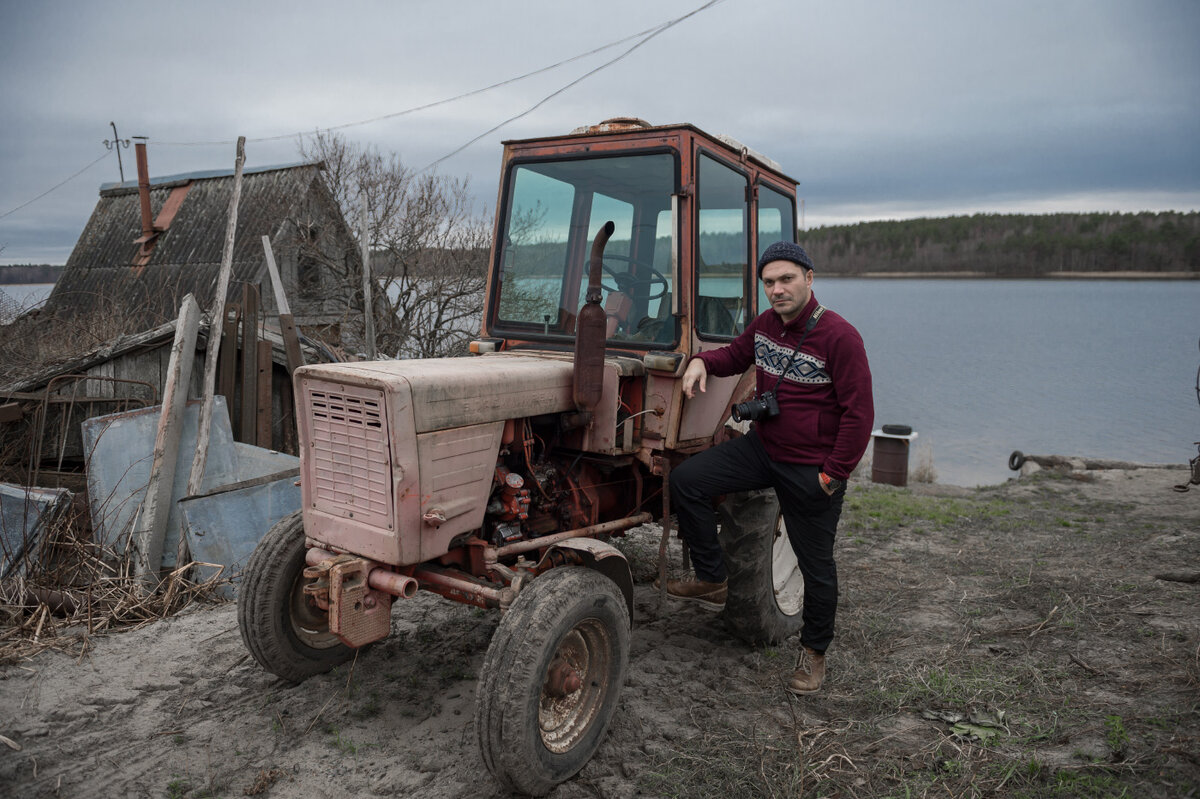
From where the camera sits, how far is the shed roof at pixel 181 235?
15352 millimetres

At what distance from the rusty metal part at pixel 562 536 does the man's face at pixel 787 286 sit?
125 centimetres

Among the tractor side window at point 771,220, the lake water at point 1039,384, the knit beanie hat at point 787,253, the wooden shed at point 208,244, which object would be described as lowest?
the lake water at point 1039,384

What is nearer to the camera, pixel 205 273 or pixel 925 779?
pixel 925 779

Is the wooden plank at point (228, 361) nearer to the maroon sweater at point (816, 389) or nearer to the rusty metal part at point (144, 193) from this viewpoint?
the maroon sweater at point (816, 389)

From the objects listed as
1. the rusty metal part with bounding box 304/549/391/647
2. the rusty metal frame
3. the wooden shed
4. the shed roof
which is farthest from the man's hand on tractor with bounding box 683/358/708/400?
the shed roof

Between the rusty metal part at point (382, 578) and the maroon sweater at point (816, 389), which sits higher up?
the maroon sweater at point (816, 389)

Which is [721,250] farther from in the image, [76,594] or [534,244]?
[76,594]

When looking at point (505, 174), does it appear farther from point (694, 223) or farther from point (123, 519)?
point (123, 519)

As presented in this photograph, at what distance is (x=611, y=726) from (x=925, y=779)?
1227mm

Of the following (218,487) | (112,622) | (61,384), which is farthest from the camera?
(61,384)

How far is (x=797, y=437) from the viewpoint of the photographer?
3398mm

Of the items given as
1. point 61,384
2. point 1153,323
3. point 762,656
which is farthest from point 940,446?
point 1153,323

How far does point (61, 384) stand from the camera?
6238 mm

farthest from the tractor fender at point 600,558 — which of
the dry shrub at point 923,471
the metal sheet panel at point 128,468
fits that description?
the dry shrub at point 923,471
